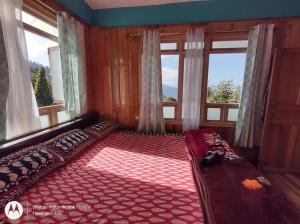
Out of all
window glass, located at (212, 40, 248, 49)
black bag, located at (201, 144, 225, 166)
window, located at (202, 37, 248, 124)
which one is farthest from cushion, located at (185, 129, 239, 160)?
window glass, located at (212, 40, 248, 49)

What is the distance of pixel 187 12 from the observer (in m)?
2.69

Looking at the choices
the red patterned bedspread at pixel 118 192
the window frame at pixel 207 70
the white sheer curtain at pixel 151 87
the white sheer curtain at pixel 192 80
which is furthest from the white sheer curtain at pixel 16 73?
the window frame at pixel 207 70

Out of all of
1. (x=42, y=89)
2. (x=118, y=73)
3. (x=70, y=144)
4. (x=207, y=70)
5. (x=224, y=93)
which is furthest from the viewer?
(x=118, y=73)

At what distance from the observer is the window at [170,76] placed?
112 inches

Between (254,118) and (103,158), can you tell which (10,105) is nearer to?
(103,158)

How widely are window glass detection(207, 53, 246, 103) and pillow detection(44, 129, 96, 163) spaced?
2.07 meters

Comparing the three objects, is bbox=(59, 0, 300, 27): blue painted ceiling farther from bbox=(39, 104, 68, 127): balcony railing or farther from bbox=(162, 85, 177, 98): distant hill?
bbox=(39, 104, 68, 127): balcony railing

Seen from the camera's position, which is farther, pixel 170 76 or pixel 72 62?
pixel 170 76

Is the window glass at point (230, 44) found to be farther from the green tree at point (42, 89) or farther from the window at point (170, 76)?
the green tree at point (42, 89)

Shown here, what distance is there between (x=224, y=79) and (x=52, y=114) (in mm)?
2766

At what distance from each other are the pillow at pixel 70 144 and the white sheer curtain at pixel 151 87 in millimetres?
1062

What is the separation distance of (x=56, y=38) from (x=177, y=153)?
7.60 feet

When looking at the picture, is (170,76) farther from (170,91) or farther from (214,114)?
(214,114)

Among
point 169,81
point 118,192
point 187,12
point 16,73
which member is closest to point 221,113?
point 169,81
